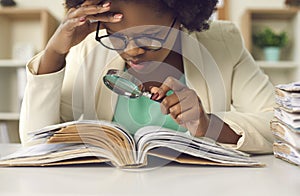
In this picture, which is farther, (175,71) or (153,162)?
(175,71)

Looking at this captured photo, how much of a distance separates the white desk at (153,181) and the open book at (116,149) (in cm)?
2

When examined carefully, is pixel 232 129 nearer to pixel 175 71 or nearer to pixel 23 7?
pixel 175 71

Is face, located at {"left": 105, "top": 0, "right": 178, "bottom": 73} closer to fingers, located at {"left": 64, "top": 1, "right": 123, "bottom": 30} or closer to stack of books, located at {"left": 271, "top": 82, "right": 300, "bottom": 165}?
fingers, located at {"left": 64, "top": 1, "right": 123, "bottom": 30}

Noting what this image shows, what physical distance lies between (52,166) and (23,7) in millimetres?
2183

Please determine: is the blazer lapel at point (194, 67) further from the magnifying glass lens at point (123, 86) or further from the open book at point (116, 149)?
the open book at point (116, 149)

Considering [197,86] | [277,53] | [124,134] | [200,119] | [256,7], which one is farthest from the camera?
[256,7]

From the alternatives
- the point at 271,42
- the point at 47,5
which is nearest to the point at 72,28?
the point at 271,42

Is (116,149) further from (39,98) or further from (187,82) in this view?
(187,82)

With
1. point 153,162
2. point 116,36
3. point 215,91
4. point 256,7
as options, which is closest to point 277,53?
point 256,7

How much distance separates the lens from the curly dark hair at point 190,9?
907 millimetres

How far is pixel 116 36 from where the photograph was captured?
2.79 feet

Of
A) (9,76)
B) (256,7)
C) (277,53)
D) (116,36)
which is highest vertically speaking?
(116,36)

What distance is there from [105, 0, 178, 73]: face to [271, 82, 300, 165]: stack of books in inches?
11.7

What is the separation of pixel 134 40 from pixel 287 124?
1.15 feet
